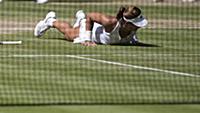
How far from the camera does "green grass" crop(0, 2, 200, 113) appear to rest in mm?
8070

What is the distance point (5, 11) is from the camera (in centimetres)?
2439

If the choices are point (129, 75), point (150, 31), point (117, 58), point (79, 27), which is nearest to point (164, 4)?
point (150, 31)

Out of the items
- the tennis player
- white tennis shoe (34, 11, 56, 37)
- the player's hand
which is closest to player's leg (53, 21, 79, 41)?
the tennis player

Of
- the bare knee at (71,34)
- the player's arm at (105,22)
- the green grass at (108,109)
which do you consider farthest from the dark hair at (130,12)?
the green grass at (108,109)

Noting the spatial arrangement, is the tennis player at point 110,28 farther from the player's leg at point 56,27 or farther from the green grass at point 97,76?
the green grass at point 97,76

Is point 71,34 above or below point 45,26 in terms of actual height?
below

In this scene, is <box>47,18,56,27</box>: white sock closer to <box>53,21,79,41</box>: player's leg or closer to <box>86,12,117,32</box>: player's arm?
<box>53,21,79,41</box>: player's leg

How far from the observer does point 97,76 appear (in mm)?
10031

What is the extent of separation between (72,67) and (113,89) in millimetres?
2032

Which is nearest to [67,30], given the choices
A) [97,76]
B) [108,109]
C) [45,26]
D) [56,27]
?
[56,27]

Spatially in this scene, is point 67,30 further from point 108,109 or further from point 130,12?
point 108,109

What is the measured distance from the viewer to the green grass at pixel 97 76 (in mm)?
8070

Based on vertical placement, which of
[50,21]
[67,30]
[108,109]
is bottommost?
[108,109]

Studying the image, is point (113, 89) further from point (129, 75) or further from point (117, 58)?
point (117, 58)
